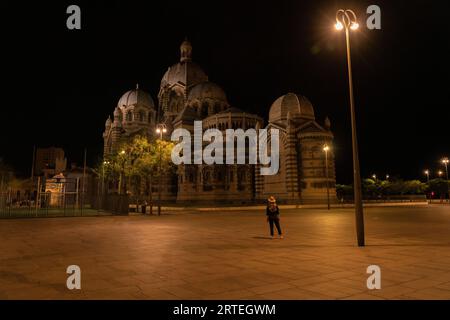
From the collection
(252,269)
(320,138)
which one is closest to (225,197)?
(320,138)

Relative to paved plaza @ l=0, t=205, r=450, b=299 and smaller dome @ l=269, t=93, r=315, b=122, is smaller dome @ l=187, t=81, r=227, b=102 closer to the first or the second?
smaller dome @ l=269, t=93, r=315, b=122

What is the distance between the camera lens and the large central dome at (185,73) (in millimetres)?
73669

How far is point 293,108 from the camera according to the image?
196 ft

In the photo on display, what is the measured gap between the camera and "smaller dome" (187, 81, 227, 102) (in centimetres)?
6819

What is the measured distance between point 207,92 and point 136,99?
18.5 meters

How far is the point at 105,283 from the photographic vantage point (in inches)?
271

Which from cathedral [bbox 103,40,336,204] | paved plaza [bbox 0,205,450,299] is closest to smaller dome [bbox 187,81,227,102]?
cathedral [bbox 103,40,336,204]

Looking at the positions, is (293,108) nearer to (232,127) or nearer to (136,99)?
(232,127)

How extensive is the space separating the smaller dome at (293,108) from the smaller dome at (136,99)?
31.6 metres

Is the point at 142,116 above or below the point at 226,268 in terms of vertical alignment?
above

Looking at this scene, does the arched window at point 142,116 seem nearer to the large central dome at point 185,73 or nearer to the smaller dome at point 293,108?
the large central dome at point 185,73

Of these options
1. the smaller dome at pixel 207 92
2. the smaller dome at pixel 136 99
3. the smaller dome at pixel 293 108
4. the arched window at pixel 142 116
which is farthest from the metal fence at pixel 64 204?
the smaller dome at pixel 293 108

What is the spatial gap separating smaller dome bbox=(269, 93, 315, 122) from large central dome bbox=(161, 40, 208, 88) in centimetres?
2200

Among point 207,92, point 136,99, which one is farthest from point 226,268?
point 136,99
